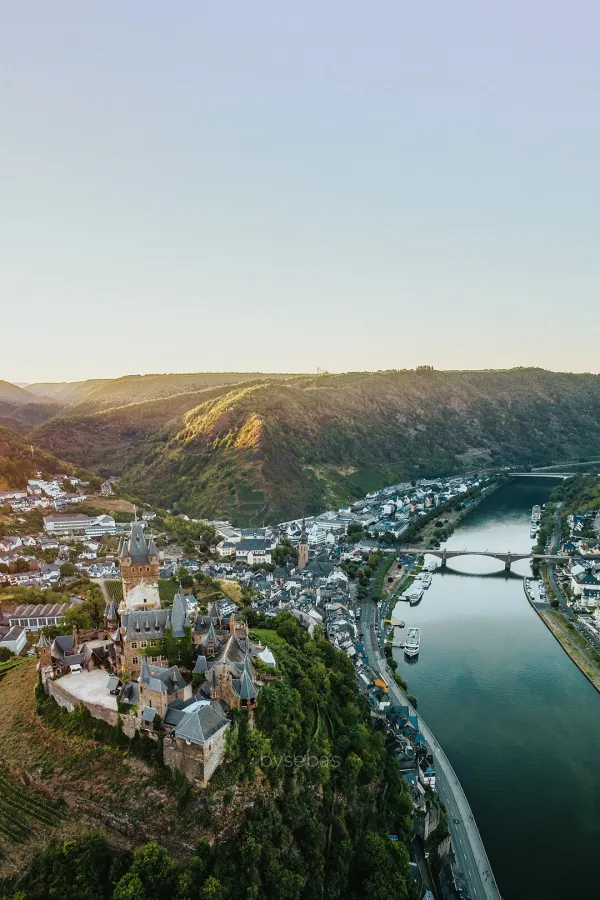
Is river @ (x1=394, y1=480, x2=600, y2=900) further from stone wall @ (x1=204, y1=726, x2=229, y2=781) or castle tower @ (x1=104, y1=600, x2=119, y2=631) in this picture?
castle tower @ (x1=104, y1=600, x2=119, y2=631)

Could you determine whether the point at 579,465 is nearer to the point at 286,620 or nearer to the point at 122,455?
the point at 122,455

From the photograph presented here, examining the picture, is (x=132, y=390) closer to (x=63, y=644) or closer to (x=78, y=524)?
(x=78, y=524)

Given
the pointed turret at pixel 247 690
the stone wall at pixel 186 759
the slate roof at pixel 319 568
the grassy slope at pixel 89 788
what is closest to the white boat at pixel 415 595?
the slate roof at pixel 319 568

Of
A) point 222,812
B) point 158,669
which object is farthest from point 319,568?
point 222,812

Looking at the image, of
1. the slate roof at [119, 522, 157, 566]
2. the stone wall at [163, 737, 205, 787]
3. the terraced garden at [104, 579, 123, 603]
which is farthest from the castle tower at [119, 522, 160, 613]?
the terraced garden at [104, 579, 123, 603]

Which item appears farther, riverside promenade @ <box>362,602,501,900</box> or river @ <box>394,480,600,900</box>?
river @ <box>394,480,600,900</box>

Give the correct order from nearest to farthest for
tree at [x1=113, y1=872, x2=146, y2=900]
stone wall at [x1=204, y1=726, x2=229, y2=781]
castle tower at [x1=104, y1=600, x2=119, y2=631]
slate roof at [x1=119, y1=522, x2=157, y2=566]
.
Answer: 1. tree at [x1=113, y1=872, x2=146, y2=900]
2. stone wall at [x1=204, y1=726, x2=229, y2=781]
3. slate roof at [x1=119, y1=522, x2=157, y2=566]
4. castle tower at [x1=104, y1=600, x2=119, y2=631]
